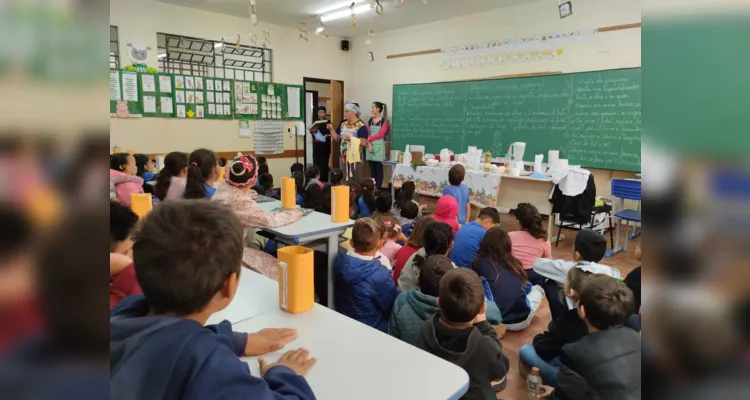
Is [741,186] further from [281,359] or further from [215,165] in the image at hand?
[215,165]

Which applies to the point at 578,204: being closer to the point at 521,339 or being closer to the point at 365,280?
the point at 521,339

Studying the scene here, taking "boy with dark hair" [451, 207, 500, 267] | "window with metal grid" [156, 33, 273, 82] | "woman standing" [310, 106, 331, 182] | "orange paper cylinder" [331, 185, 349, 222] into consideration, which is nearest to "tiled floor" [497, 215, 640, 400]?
"boy with dark hair" [451, 207, 500, 267]

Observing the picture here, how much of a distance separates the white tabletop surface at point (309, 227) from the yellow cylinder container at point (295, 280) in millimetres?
895

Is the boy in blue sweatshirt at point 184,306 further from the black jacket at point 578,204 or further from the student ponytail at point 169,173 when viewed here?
the black jacket at point 578,204

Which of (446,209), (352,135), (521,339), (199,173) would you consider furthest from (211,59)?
(521,339)

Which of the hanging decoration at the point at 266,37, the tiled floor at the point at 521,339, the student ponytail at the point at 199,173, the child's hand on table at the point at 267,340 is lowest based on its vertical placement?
the tiled floor at the point at 521,339

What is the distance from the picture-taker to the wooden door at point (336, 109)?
810cm

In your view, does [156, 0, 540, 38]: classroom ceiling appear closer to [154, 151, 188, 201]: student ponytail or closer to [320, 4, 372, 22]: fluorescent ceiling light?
[320, 4, 372, 22]: fluorescent ceiling light

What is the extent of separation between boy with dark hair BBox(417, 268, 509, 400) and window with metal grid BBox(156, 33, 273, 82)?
593 cm

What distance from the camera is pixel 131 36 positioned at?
5.79 metres

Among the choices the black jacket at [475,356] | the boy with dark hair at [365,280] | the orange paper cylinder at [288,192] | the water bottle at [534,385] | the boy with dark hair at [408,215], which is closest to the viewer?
the black jacket at [475,356]

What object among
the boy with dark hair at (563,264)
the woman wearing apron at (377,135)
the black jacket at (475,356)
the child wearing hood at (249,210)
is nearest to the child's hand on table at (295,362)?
the black jacket at (475,356)

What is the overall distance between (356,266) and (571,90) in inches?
170

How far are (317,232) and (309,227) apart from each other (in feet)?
0.32
